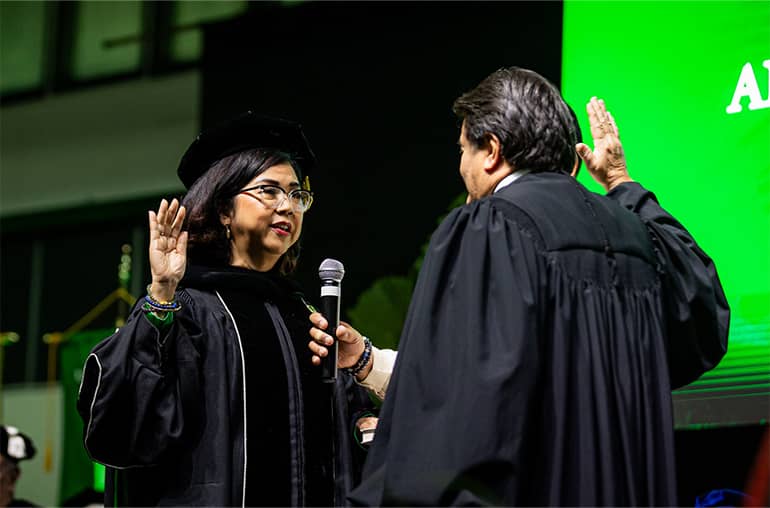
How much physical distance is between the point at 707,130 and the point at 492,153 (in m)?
1.49

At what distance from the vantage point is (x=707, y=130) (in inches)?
158

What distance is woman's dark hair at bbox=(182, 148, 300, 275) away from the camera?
147 inches

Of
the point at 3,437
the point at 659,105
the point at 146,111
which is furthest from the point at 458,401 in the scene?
the point at 146,111

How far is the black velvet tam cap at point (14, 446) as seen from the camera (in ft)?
22.6

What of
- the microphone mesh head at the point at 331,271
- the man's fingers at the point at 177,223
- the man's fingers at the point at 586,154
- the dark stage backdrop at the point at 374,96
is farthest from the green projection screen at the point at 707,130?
the dark stage backdrop at the point at 374,96

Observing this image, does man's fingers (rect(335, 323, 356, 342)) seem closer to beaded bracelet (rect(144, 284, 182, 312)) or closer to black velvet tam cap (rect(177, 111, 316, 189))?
beaded bracelet (rect(144, 284, 182, 312))

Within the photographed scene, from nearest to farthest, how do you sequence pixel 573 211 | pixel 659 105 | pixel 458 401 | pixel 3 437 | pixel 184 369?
pixel 458 401 < pixel 573 211 < pixel 184 369 < pixel 659 105 < pixel 3 437

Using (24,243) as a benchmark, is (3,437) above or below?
below

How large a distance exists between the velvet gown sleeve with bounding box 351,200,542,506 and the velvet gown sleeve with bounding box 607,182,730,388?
1.51ft

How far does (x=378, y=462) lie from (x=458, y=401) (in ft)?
0.80

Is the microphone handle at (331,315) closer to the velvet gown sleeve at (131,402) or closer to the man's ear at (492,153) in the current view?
the velvet gown sleeve at (131,402)

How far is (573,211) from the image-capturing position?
2670mm

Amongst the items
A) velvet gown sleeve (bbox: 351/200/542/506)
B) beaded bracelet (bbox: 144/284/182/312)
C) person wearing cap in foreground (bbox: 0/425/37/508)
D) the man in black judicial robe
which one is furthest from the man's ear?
person wearing cap in foreground (bbox: 0/425/37/508)

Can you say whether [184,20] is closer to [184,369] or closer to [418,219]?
[418,219]
